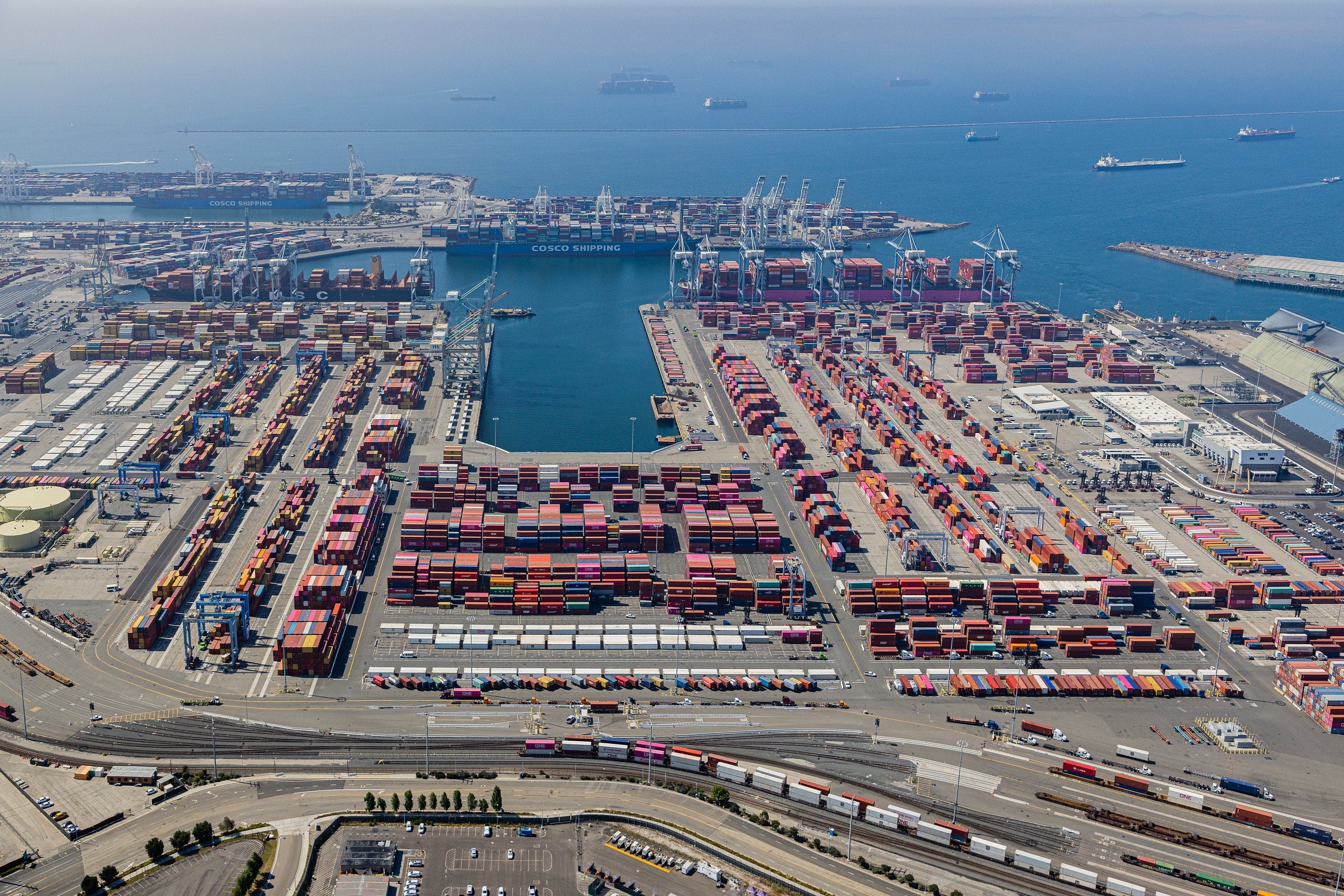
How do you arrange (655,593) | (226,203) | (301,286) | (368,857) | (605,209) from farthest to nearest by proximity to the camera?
(226,203)
(605,209)
(301,286)
(655,593)
(368,857)

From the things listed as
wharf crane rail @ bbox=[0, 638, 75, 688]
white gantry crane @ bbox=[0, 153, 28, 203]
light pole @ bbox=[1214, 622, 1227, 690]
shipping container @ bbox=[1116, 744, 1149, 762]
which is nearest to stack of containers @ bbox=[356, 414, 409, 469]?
wharf crane rail @ bbox=[0, 638, 75, 688]

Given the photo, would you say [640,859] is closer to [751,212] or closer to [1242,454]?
[1242,454]

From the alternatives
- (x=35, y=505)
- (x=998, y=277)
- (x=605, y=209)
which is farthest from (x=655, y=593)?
(x=605, y=209)

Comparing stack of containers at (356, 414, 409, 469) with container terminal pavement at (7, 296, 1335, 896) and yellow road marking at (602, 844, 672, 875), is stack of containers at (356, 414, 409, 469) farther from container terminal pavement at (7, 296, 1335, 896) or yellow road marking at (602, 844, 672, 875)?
yellow road marking at (602, 844, 672, 875)

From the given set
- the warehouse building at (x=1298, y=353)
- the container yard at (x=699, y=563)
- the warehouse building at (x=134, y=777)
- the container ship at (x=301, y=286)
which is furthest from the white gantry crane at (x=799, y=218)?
the warehouse building at (x=134, y=777)

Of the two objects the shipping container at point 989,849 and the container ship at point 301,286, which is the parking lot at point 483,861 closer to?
the shipping container at point 989,849

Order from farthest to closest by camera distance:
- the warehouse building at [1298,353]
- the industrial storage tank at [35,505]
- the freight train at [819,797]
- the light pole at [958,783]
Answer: the warehouse building at [1298,353], the industrial storage tank at [35,505], the light pole at [958,783], the freight train at [819,797]
